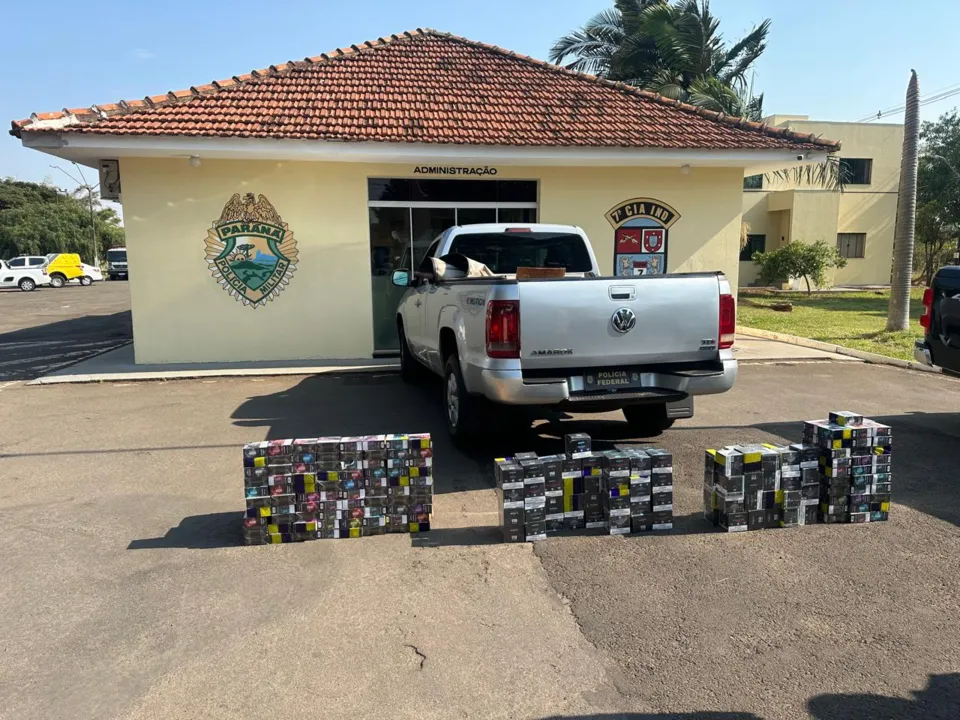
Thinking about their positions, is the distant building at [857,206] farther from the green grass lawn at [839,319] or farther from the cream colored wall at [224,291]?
the cream colored wall at [224,291]

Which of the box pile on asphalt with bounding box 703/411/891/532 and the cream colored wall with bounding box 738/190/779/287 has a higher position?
the cream colored wall with bounding box 738/190/779/287

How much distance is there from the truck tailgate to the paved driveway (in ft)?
3.56

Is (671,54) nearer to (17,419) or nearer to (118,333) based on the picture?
(118,333)

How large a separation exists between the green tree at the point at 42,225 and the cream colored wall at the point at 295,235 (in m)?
52.6

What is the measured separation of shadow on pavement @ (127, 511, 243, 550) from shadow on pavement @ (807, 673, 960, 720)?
3.31m

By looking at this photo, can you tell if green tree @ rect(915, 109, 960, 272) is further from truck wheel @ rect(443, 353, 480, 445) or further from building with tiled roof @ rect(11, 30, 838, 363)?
truck wheel @ rect(443, 353, 480, 445)

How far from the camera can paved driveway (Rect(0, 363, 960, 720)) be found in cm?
286

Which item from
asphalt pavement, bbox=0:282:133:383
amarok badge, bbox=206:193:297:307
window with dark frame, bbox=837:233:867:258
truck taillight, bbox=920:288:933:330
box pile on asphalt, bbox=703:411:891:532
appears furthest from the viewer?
window with dark frame, bbox=837:233:867:258

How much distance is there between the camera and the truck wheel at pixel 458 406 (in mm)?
5922

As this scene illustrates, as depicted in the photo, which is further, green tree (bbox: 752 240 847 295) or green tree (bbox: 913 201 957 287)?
green tree (bbox: 913 201 957 287)

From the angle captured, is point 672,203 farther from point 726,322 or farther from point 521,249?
point 726,322

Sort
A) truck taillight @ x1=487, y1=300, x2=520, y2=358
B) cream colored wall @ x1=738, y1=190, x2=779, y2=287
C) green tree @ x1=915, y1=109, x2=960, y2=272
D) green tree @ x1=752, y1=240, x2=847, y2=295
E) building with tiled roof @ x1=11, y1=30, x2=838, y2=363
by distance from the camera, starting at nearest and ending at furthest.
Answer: truck taillight @ x1=487, y1=300, x2=520, y2=358 < building with tiled roof @ x1=11, y1=30, x2=838, y2=363 < green tree @ x1=752, y1=240, x2=847, y2=295 < green tree @ x1=915, y1=109, x2=960, y2=272 < cream colored wall @ x1=738, y1=190, x2=779, y2=287

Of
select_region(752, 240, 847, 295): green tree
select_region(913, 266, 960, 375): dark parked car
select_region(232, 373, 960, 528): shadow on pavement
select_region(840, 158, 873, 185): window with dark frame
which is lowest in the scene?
select_region(232, 373, 960, 528): shadow on pavement

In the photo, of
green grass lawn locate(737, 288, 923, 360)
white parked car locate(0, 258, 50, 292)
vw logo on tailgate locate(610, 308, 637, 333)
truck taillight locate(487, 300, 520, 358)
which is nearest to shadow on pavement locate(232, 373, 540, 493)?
truck taillight locate(487, 300, 520, 358)
